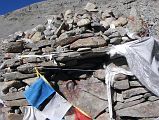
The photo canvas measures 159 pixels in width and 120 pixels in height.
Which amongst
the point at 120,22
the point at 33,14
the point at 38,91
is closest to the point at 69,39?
the point at 38,91

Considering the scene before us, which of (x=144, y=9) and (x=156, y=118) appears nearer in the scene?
(x=156, y=118)

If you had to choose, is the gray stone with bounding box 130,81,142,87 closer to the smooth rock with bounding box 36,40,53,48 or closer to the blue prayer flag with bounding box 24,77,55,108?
the blue prayer flag with bounding box 24,77,55,108

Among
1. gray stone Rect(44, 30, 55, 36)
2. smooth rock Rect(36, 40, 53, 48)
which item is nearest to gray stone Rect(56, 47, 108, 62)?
smooth rock Rect(36, 40, 53, 48)

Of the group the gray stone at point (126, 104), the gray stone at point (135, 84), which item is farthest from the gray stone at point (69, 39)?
the gray stone at point (126, 104)

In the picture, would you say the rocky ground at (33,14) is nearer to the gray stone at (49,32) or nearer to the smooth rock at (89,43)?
the gray stone at (49,32)

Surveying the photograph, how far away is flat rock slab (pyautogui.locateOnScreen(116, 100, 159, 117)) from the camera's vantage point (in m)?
7.22

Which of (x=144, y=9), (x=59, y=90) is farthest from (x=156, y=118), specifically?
(x=144, y=9)

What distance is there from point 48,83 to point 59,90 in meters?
0.43

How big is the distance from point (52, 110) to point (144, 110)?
193 cm

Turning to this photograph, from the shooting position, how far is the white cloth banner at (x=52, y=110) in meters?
7.77

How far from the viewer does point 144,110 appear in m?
7.27

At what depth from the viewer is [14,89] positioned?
8.13m

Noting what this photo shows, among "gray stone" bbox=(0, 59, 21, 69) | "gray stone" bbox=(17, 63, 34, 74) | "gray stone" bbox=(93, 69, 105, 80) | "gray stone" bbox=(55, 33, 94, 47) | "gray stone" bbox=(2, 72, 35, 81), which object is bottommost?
"gray stone" bbox=(93, 69, 105, 80)

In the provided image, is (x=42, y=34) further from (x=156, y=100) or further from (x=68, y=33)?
(x=156, y=100)
